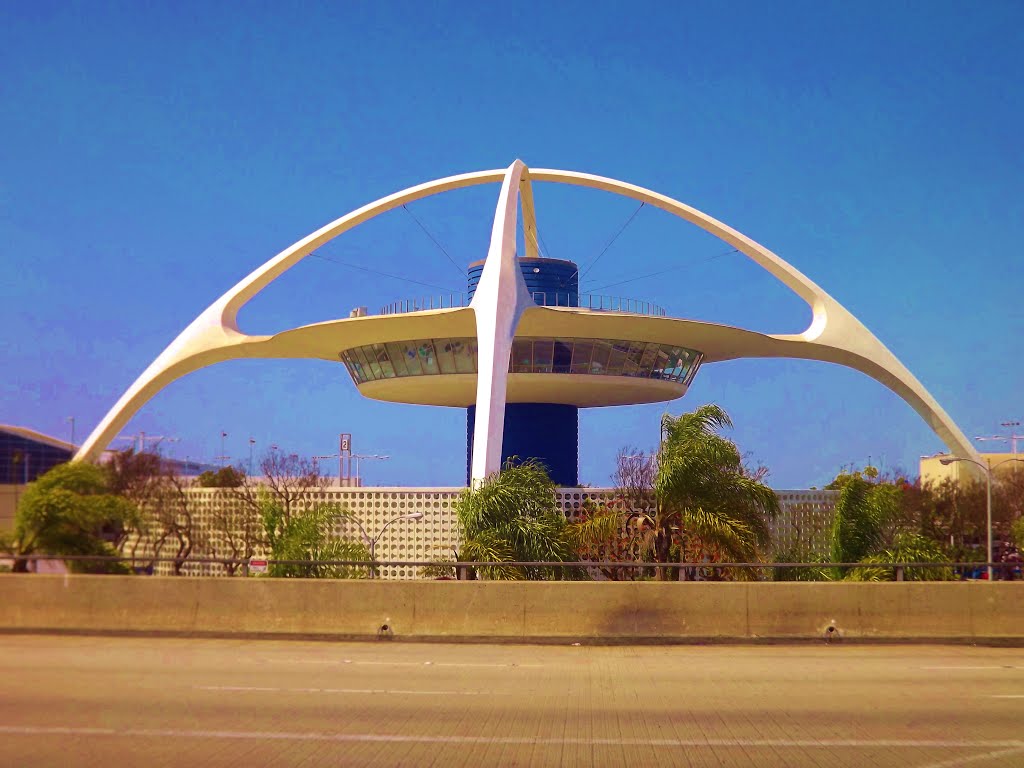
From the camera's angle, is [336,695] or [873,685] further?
[873,685]

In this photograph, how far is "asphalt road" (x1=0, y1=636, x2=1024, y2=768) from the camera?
8.82 meters

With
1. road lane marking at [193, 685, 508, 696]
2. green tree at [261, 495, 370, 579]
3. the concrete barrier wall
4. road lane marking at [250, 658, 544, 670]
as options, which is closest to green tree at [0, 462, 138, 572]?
green tree at [261, 495, 370, 579]

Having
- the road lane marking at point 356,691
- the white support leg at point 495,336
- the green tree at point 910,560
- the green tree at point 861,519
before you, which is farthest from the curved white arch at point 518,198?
the road lane marking at point 356,691

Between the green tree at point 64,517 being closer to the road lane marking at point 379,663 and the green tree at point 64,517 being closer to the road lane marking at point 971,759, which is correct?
the road lane marking at point 379,663

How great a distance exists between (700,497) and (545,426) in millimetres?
18859

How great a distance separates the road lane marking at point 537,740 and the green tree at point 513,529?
35.1ft

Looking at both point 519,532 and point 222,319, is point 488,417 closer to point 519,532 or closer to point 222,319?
point 519,532

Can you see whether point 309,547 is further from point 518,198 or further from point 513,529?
point 518,198

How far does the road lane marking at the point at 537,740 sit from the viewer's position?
914cm

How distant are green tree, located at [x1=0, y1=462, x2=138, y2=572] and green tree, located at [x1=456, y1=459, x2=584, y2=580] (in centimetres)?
790

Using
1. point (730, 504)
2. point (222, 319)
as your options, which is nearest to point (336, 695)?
point (730, 504)

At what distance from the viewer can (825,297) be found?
4294cm

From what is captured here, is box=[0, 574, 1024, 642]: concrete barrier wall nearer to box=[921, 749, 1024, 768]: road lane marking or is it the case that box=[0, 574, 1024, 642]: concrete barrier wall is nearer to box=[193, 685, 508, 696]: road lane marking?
box=[193, 685, 508, 696]: road lane marking

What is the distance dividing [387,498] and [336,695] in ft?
58.2
